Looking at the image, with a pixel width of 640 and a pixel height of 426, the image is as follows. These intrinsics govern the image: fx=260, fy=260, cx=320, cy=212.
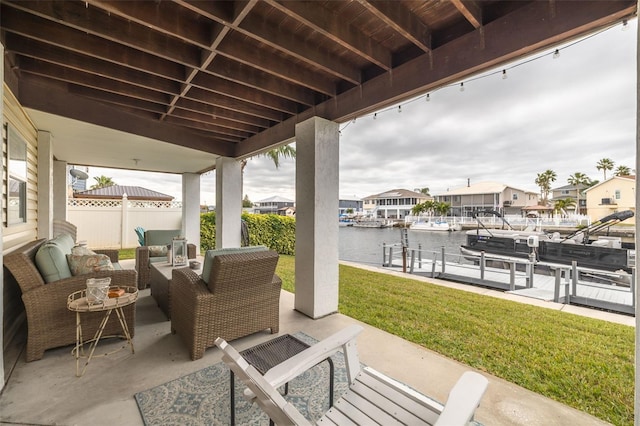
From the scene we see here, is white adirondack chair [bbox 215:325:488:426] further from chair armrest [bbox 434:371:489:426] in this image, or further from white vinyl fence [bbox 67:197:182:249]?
white vinyl fence [bbox 67:197:182:249]

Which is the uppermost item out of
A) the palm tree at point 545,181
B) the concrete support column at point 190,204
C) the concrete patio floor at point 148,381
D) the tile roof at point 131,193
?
the palm tree at point 545,181

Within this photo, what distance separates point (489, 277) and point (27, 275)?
8959 millimetres

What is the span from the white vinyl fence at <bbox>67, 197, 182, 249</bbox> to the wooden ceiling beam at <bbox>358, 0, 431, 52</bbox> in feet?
37.5

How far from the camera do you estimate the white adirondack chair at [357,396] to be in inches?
37.8

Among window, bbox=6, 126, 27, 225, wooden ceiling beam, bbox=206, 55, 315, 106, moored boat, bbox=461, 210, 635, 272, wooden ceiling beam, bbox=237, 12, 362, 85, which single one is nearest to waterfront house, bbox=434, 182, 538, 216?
moored boat, bbox=461, 210, 635, 272

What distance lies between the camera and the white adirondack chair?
0.96m

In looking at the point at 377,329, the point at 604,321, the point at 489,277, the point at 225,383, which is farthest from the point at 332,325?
the point at 489,277

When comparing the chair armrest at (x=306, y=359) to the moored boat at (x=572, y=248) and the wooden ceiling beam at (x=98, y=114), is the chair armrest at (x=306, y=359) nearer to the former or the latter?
the wooden ceiling beam at (x=98, y=114)

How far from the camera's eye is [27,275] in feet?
7.79

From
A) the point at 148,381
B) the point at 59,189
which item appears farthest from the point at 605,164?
the point at 59,189

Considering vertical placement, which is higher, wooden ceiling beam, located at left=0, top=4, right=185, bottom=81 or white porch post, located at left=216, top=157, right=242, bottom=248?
wooden ceiling beam, located at left=0, top=4, right=185, bottom=81

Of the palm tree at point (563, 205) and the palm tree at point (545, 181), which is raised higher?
the palm tree at point (545, 181)

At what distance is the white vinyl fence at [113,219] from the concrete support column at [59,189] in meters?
3.33

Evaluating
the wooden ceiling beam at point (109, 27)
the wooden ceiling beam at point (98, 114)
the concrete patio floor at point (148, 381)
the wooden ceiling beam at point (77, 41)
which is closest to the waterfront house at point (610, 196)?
the concrete patio floor at point (148, 381)
